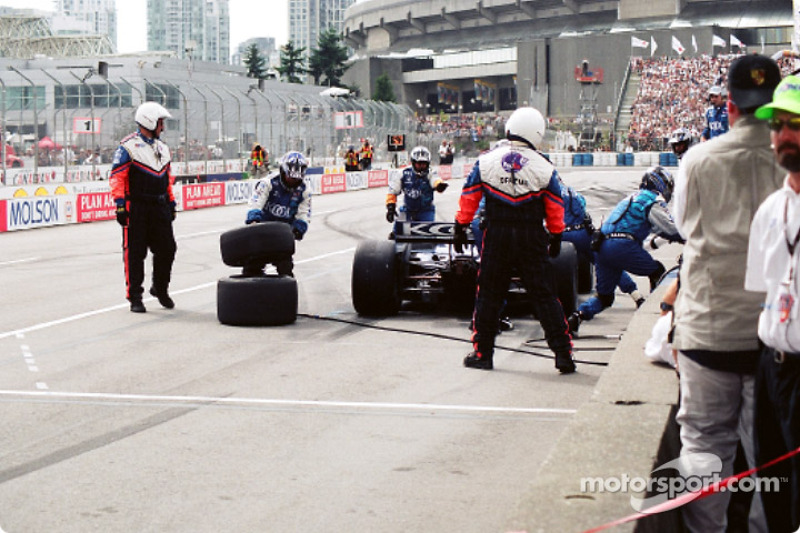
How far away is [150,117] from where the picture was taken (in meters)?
11.9

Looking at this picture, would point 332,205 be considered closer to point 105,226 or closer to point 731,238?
point 105,226

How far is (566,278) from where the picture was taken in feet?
36.0

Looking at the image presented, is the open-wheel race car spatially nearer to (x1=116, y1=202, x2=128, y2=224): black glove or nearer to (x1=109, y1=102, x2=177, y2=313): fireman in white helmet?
(x1=109, y1=102, x2=177, y2=313): fireman in white helmet

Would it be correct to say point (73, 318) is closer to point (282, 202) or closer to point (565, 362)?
point (282, 202)

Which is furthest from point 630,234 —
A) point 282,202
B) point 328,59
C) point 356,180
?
point 328,59

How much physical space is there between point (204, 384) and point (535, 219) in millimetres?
2744

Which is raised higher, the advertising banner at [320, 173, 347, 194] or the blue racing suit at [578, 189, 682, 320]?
the advertising banner at [320, 173, 347, 194]

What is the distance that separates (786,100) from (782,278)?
0.59 m

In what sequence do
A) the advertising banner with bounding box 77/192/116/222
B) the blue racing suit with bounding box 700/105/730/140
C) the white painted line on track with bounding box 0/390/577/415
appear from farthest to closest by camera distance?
the advertising banner with bounding box 77/192/116/222 < the blue racing suit with bounding box 700/105/730/140 < the white painted line on track with bounding box 0/390/577/415

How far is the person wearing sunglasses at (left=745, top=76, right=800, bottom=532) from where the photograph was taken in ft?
12.5

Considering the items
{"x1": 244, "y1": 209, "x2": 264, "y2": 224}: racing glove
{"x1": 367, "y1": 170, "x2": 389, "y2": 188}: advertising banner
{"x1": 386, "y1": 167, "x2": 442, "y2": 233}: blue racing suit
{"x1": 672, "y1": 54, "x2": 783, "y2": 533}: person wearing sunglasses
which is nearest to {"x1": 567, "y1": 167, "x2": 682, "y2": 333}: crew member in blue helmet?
{"x1": 244, "y1": 209, "x2": 264, "y2": 224}: racing glove

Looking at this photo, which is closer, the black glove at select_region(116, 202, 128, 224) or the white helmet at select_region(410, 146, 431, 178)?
the black glove at select_region(116, 202, 128, 224)

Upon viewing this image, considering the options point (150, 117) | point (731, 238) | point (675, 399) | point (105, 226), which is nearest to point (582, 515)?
point (731, 238)

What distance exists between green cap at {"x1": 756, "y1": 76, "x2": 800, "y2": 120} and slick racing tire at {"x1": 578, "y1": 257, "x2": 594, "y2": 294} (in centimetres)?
909
